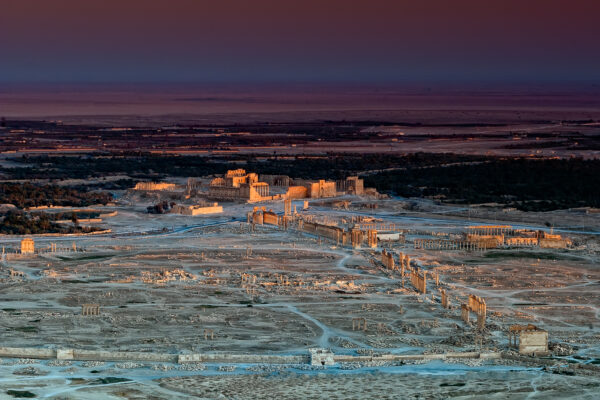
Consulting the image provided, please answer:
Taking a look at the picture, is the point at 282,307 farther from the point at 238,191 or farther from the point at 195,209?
the point at 238,191

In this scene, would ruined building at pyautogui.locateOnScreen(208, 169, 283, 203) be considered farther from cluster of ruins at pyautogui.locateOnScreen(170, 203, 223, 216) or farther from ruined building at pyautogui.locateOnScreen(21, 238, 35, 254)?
ruined building at pyautogui.locateOnScreen(21, 238, 35, 254)

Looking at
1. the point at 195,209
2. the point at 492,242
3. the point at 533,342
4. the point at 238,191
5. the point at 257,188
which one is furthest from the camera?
the point at 257,188

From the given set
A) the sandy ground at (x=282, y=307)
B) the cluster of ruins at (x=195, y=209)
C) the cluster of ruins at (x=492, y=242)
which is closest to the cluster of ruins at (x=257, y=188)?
the cluster of ruins at (x=195, y=209)

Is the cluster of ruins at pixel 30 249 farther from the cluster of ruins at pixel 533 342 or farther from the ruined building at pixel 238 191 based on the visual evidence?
the cluster of ruins at pixel 533 342

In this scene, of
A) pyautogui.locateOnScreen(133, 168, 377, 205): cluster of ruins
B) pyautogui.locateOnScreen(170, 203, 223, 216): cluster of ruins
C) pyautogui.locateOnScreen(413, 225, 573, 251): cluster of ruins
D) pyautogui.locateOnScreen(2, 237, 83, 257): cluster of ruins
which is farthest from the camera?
pyautogui.locateOnScreen(133, 168, 377, 205): cluster of ruins

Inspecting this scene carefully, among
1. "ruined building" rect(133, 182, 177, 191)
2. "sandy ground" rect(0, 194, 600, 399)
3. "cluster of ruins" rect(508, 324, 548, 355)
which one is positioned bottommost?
"sandy ground" rect(0, 194, 600, 399)

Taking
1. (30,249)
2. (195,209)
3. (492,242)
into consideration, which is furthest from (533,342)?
(195,209)

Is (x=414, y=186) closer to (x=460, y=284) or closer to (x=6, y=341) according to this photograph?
(x=460, y=284)

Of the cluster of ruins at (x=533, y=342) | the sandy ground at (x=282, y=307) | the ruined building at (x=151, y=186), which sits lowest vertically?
the sandy ground at (x=282, y=307)

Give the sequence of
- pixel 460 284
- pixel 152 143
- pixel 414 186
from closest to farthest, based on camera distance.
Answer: pixel 460 284, pixel 414 186, pixel 152 143

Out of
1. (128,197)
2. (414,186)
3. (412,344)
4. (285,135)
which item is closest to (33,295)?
(412,344)

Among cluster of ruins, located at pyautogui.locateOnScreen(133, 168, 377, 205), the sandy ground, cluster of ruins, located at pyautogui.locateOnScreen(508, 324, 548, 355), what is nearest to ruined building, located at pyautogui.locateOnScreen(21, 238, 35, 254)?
the sandy ground
